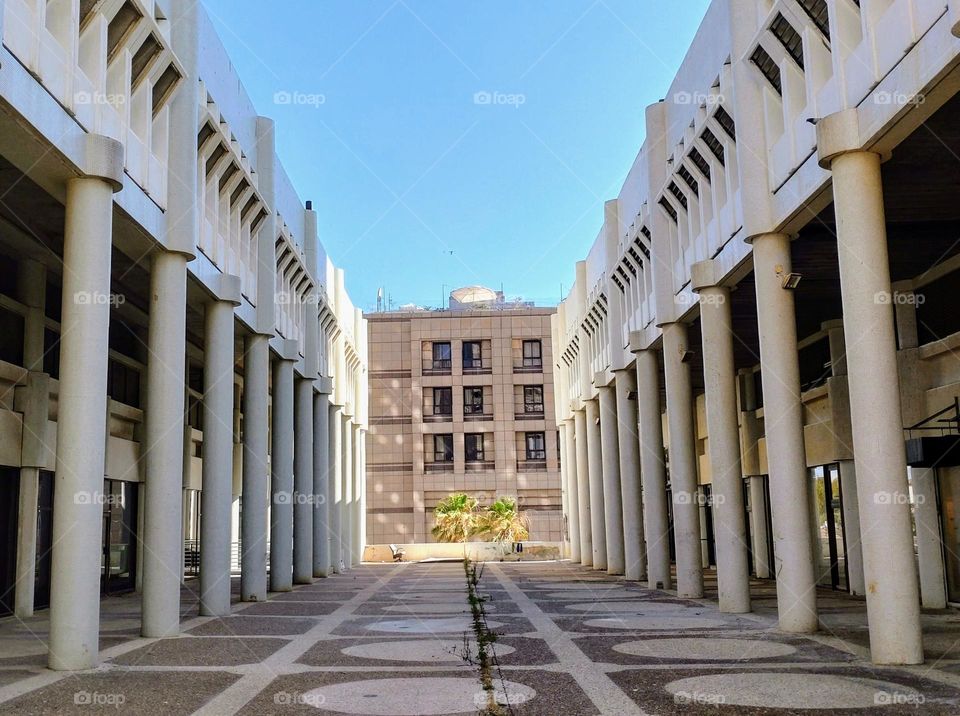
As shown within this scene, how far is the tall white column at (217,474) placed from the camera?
19625mm


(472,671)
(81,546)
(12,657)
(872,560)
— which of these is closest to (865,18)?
(872,560)

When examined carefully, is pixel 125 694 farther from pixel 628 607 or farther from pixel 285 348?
pixel 285 348

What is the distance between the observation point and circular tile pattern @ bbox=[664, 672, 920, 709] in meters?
9.40

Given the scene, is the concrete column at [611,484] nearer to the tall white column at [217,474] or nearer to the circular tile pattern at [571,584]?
the circular tile pattern at [571,584]

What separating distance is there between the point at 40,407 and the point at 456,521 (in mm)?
36629

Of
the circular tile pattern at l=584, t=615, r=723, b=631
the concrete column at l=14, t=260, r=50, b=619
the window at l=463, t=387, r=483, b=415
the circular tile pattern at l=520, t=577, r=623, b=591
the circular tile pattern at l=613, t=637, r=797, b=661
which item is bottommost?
the circular tile pattern at l=520, t=577, r=623, b=591

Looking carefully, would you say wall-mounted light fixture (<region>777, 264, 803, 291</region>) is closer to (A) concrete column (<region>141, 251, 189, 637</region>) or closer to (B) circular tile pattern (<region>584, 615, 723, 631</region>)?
(B) circular tile pattern (<region>584, 615, 723, 631</region>)

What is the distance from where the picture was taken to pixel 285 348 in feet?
91.5

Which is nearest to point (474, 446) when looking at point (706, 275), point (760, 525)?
point (760, 525)

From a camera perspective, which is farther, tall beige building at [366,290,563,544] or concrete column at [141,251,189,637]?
tall beige building at [366,290,563,544]

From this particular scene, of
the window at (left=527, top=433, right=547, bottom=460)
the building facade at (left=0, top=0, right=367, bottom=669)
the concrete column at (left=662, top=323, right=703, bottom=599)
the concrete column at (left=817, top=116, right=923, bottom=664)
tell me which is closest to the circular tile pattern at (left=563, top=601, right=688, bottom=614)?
the concrete column at (left=662, top=323, right=703, bottom=599)

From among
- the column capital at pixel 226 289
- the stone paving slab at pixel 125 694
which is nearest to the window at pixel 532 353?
the column capital at pixel 226 289

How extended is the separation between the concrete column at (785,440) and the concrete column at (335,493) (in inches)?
951

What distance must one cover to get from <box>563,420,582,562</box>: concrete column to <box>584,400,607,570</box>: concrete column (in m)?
5.40
